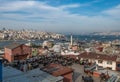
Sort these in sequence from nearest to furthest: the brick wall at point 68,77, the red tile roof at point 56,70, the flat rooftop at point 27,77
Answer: the flat rooftop at point 27,77 → the red tile roof at point 56,70 → the brick wall at point 68,77

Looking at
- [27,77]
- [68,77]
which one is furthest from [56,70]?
[27,77]

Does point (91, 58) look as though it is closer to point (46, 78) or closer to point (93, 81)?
point (93, 81)

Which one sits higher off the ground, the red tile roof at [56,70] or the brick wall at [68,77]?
the red tile roof at [56,70]

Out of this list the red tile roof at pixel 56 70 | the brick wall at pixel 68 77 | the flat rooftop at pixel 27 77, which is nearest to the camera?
the flat rooftop at pixel 27 77

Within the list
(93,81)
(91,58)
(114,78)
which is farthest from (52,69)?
(91,58)

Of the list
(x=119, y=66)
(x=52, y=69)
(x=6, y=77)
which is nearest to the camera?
(x=6, y=77)

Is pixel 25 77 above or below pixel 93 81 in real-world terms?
above

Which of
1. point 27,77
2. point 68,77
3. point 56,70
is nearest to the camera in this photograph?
point 27,77

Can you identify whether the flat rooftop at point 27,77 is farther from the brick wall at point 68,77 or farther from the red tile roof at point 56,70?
the brick wall at point 68,77

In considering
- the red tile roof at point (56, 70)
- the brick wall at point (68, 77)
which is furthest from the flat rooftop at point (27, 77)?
the brick wall at point (68, 77)

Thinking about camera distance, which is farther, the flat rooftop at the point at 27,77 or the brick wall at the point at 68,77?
the brick wall at the point at 68,77

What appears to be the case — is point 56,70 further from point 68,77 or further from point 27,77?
point 27,77
